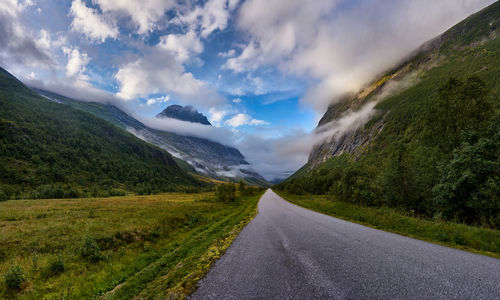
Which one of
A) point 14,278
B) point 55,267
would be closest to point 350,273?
point 14,278

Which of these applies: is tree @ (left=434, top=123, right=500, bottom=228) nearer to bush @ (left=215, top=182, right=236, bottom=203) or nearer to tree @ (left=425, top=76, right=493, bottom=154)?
tree @ (left=425, top=76, right=493, bottom=154)

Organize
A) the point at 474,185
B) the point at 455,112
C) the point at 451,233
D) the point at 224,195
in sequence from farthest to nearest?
the point at 224,195 → the point at 455,112 → the point at 474,185 → the point at 451,233

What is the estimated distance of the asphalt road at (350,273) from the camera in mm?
4715

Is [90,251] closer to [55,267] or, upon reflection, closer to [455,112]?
[55,267]

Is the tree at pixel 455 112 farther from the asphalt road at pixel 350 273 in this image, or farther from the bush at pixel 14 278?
the bush at pixel 14 278

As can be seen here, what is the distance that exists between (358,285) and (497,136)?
72.1 ft

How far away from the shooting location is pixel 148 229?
18.5 m

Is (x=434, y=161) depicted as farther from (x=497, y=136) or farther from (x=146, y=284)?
(x=146, y=284)

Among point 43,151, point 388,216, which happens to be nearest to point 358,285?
point 388,216

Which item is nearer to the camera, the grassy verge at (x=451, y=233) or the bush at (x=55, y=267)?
the grassy verge at (x=451, y=233)

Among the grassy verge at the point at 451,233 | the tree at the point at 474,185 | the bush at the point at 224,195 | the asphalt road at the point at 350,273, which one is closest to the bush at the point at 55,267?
the asphalt road at the point at 350,273

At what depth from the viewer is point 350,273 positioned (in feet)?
19.0

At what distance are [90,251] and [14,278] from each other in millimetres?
4095

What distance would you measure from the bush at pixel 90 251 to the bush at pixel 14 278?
135 inches
